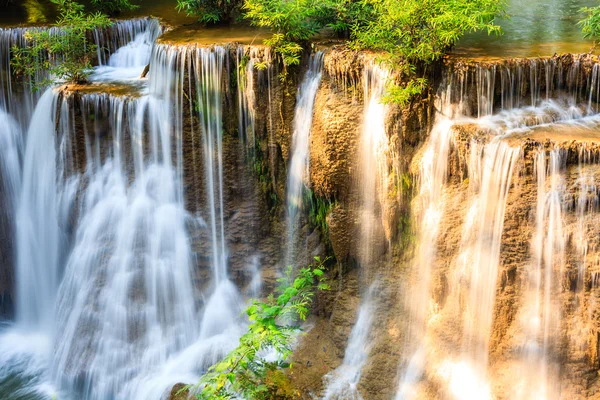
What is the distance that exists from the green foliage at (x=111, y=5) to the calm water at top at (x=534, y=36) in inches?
264

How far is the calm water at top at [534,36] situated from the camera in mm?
8352

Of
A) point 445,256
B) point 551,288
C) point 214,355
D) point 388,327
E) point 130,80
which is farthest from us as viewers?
point 130,80

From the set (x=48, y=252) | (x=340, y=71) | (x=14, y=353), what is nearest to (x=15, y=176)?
(x=48, y=252)

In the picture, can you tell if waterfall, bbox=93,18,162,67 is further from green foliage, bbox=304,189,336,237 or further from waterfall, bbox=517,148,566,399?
waterfall, bbox=517,148,566,399

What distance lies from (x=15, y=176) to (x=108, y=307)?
10.1 feet

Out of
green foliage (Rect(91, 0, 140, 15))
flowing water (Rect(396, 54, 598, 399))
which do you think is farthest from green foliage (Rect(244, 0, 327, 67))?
green foliage (Rect(91, 0, 140, 15))

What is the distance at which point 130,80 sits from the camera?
10.7 metres

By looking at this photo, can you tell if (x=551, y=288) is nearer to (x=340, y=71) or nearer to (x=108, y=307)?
(x=340, y=71)

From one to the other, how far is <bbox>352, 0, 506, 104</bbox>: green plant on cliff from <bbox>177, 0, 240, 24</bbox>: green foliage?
425 cm

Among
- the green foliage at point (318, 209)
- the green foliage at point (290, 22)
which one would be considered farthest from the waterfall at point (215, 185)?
the green foliage at point (318, 209)

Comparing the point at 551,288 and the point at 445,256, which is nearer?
the point at 551,288

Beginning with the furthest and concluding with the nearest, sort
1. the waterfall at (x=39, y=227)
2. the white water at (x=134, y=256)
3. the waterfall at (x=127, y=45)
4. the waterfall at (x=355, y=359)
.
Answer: the waterfall at (x=127, y=45) → the waterfall at (x=39, y=227) → the white water at (x=134, y=256) → the waterfall at (x=355, y=359)

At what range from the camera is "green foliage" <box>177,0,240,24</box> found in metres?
11.2

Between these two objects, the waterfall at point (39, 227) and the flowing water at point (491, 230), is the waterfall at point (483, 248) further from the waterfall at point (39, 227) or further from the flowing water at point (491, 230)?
the waterfall at point (39, 227)
